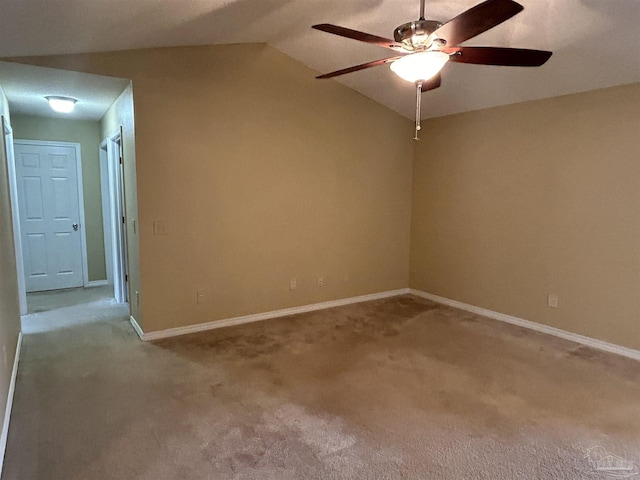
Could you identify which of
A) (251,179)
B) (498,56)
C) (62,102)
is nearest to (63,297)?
(62,102)

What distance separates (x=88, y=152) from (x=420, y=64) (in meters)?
5.13

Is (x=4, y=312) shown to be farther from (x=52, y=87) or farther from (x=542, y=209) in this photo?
(x=542, y=209)

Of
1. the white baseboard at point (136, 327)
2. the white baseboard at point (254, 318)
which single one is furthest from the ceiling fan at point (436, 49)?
the white baseboard at point (136, 327)

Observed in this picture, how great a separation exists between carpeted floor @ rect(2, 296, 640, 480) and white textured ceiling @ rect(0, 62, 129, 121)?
2293 mm

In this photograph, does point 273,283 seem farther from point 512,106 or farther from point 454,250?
point 512,106

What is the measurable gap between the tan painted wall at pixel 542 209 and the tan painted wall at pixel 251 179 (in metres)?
0.72

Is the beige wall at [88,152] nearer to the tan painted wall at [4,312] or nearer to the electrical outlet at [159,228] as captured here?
the tan painted wall at [4,312]

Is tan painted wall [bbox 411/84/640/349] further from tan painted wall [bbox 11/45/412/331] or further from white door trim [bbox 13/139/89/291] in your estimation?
white door trim [bbox 13/139/89/291]

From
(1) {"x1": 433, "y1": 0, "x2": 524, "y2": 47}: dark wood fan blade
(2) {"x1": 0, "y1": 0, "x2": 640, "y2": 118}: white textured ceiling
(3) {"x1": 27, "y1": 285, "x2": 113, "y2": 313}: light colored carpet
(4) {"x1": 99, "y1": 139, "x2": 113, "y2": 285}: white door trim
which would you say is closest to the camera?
(1) {"x1": 433, "y1": 0, "x2": 524, "y2": 47}: dark wood fan blade

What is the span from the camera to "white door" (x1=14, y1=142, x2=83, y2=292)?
17.5 feet

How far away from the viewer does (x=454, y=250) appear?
195 inches

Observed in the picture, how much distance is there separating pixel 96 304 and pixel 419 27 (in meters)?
4.69

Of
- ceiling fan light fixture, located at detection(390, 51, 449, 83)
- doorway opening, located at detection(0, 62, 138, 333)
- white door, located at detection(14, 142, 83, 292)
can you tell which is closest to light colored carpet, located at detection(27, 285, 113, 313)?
doorway opening, located at detection(0, 62, 138, 333)

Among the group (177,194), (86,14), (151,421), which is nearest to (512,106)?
(177,194)
